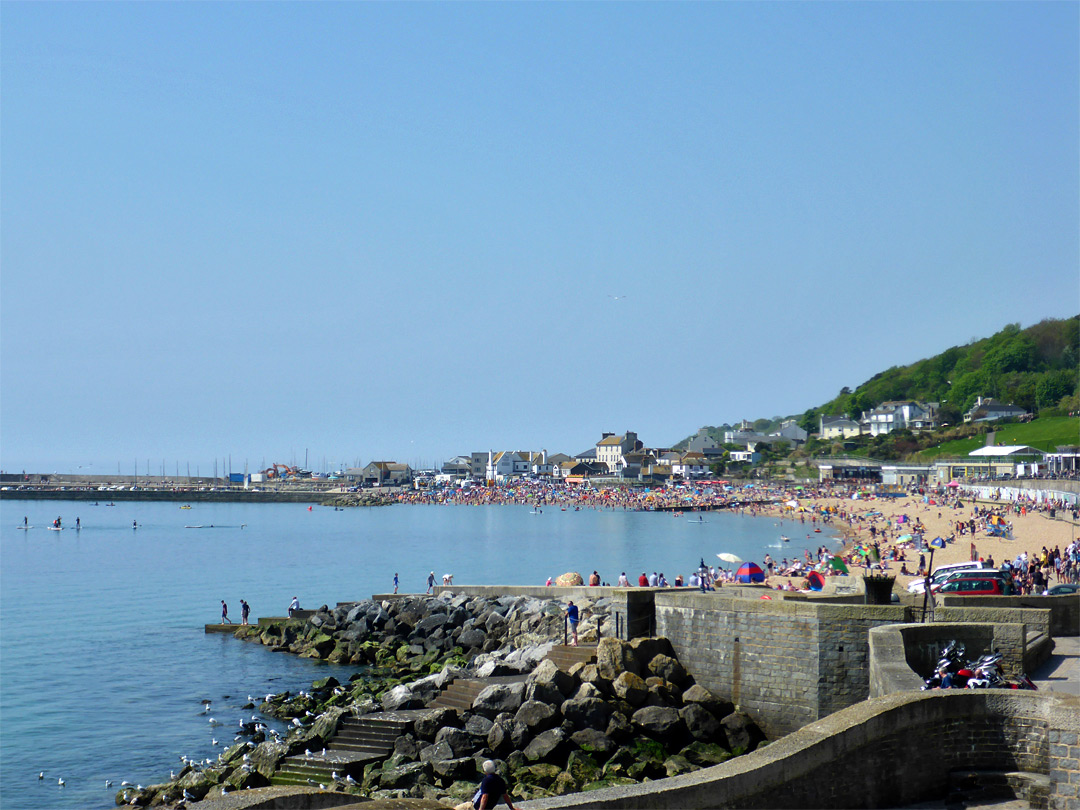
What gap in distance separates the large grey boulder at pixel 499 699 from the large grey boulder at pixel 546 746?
124 cm

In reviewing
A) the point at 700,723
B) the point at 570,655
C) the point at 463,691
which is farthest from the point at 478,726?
the point at 700,723

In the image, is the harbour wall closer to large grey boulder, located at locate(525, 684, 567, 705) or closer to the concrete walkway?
the concrete walkway

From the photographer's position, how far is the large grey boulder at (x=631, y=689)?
677 inches

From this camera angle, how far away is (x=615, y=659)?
18.1 metres

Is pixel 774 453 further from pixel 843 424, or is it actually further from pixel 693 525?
pixel 693 525

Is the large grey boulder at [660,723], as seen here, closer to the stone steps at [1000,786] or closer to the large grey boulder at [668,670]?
the large grey boulder at [668,670]

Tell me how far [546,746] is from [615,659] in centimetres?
260

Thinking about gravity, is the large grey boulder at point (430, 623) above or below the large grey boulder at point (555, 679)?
below

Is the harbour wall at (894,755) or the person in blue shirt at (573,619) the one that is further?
the person in blue shirt at (573,619)

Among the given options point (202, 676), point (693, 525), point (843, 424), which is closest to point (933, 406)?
point (843, 424)

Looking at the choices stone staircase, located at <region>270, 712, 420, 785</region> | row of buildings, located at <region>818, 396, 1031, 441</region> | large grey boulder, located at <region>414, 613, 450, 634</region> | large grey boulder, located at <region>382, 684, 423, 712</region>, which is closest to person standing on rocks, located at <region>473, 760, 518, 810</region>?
stone staircase, located at <region>270, 712, 420, 785</region>

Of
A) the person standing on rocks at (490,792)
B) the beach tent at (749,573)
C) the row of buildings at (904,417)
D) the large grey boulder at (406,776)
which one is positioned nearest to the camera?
the person standing on rocks at (490,792)

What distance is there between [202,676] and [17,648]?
11.7 m

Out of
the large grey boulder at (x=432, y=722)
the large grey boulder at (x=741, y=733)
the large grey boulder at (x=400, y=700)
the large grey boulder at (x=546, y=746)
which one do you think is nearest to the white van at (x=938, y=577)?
the large grey boulder at (x=741, y=733)
